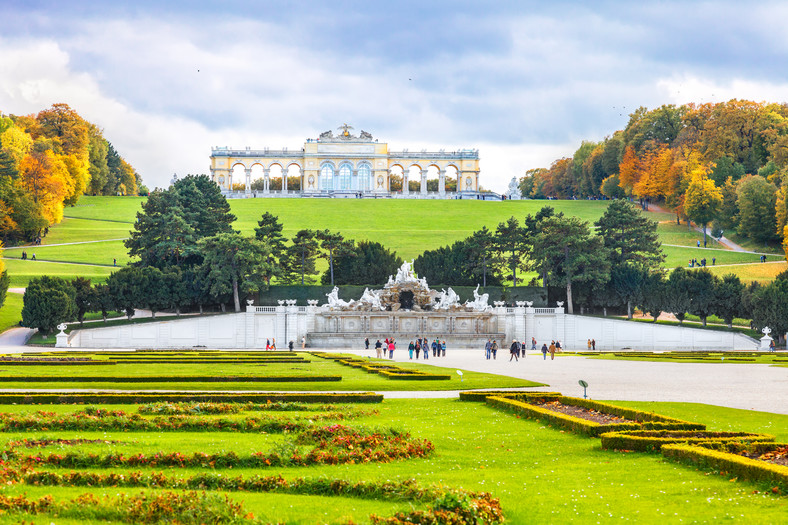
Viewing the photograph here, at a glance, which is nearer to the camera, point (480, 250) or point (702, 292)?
point (702, 292)

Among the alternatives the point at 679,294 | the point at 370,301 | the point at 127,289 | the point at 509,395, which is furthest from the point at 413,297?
the point at 509,395

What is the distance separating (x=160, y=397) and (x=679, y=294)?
1653 inches

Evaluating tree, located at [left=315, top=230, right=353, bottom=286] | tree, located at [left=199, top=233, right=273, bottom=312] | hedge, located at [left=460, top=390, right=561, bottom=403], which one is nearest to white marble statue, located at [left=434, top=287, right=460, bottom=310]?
tree, located at [left=315, top=230, right=353, bottom=286]

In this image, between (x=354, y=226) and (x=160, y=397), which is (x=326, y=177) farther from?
(x=160, y=397)

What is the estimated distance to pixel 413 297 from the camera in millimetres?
57031

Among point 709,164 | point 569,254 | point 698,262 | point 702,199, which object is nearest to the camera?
point 569,254

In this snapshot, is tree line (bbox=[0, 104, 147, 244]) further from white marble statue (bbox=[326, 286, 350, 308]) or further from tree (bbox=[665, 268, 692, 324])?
tree (bbox=[665, 268, 692, 324])

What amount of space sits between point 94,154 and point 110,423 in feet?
323

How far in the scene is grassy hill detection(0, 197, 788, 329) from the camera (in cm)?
6706

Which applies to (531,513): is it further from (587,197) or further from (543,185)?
(543,185)

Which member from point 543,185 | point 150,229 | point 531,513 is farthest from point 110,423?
point 543,185

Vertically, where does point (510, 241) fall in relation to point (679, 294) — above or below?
above

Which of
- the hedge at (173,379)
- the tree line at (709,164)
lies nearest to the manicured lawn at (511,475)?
the hedge at (173,379)

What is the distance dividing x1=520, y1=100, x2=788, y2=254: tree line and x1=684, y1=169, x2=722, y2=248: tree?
9cm
